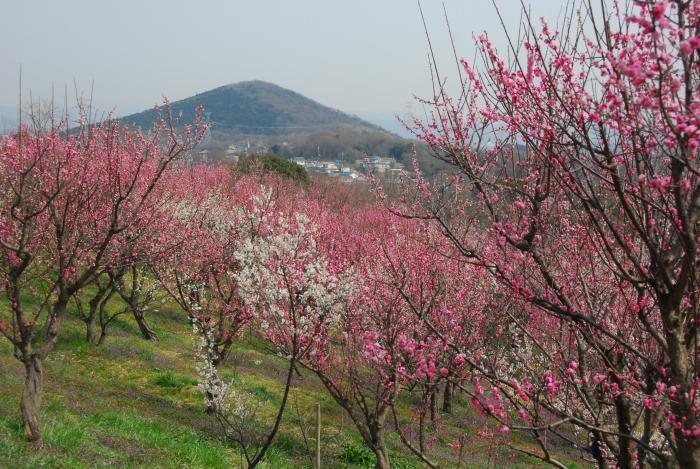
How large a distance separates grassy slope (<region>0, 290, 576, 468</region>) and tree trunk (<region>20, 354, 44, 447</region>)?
17cm

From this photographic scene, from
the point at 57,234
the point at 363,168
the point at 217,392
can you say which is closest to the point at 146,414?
the point at 217,392

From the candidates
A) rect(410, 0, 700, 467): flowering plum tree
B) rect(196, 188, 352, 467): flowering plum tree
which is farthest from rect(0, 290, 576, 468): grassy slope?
rect(410, 0, 700, 467): flowering plum tree

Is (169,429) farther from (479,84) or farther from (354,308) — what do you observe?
(479,84)

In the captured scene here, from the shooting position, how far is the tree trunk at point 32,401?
23.4 ft

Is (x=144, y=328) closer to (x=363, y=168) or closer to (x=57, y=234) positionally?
(x=57, y=234)

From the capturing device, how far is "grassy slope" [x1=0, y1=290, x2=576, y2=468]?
763 centimetres

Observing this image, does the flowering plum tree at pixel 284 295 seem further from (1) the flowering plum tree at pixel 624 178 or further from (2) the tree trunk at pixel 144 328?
(2) the tree trunk at pixel 144 328

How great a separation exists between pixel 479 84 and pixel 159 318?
744 inches

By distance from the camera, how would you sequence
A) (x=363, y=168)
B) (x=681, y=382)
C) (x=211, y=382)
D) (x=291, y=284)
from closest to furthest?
1. (x=681, y=382)
2. (x=211, y=382)
3. (x=291, y=284)
4. (x=363, y=168)

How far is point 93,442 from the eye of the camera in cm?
779

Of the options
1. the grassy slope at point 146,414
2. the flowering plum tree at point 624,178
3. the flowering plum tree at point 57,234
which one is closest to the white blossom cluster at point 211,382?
the grassy slope at point 146,414

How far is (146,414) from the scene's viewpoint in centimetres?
1048

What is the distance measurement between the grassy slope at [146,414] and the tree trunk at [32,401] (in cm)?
17

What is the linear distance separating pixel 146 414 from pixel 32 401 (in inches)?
140
